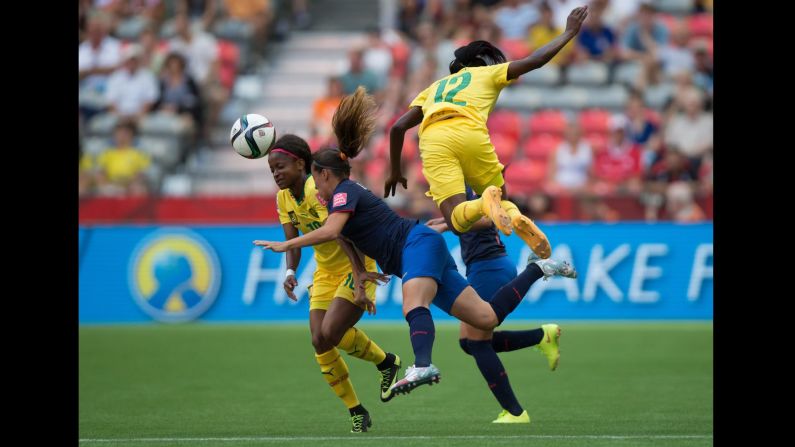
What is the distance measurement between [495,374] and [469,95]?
2156mm

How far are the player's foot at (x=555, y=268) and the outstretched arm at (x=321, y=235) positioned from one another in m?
1.49

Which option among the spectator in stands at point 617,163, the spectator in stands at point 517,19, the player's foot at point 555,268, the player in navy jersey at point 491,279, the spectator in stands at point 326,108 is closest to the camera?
the player's foot at point 555,268

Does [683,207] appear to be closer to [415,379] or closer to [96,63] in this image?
[96,63]

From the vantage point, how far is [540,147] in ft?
69.7

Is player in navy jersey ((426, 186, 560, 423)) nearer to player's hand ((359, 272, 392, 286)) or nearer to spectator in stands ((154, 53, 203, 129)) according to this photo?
player's hand ((359, 272, 392, 286))

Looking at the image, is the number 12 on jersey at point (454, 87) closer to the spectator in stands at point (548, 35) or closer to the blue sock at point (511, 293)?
the blue sock at point (511, 293)

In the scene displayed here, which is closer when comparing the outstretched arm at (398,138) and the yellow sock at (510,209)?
the yellow sock at (510,209)

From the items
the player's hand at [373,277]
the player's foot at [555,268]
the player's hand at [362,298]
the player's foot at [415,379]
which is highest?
the player's foot at [555,268]

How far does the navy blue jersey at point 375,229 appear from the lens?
9.07 metres

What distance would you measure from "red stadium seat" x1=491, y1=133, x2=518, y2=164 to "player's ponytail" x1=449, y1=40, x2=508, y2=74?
10.3m

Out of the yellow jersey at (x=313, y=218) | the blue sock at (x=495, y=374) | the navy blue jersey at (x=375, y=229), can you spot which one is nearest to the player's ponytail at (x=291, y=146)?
the yellow jersey at (x=313, y=218)

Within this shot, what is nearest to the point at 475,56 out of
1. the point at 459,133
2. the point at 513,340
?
the point at 459,133
